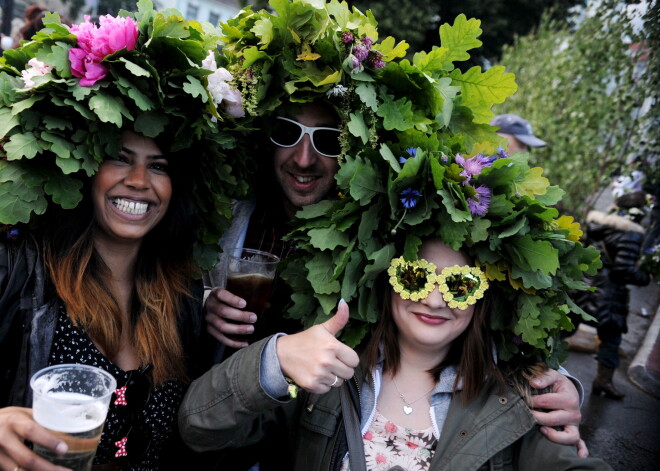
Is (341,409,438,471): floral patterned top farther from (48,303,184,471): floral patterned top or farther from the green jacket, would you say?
(48,303,184,471): floral patterned top

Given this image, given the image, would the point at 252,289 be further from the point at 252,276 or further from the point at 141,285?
the point at 141,285

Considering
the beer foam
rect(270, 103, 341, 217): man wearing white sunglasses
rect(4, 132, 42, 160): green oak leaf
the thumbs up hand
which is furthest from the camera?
rect(270, 103, 341, 217): man wearing white sunglasses

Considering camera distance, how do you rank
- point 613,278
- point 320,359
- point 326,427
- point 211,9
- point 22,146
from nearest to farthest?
1. point 320,359
2. point 22,146
3. point 326,427
4. point 613,278
5. point 211,9

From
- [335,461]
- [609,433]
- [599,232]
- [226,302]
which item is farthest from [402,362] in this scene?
[599,232]

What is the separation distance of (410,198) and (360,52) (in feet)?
2.31

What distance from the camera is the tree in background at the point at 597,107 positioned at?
6.47m

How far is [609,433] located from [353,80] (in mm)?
4756

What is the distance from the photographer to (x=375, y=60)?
8.21 ft

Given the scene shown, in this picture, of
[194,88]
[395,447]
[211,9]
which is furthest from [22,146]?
[211,9]

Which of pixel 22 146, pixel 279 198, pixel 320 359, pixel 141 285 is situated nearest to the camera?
pixel 320 359

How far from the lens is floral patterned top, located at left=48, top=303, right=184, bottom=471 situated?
220cm

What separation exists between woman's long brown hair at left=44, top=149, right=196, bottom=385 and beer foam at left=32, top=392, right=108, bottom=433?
2.50 ft

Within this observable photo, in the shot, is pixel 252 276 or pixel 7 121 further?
pixel 252 276

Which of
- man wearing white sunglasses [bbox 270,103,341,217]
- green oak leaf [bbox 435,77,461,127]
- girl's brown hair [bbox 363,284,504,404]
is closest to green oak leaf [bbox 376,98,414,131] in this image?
green oak leaf [bbox 435,77,461,127]
